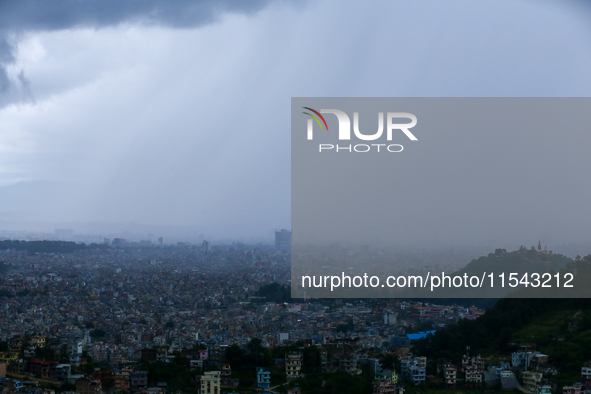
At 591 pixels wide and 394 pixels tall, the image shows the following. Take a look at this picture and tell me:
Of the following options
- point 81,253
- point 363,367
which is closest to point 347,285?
point 363,367

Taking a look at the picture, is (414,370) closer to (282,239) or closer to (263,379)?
(263,379)

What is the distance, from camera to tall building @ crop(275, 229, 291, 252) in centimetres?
1299

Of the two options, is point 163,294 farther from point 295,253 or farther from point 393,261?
point 393,261

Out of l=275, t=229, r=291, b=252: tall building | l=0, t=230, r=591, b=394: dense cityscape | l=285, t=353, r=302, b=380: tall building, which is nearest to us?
l=0, t=230, r=591, b=394: dense cityscape

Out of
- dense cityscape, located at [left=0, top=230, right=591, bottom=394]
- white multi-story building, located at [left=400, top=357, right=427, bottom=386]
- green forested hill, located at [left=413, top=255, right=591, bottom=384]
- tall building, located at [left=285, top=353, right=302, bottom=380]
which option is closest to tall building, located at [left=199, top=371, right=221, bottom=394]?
dense cityscape, located at [left=0, top=230, right=591, bottom=394]

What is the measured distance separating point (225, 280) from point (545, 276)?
5.60 metres

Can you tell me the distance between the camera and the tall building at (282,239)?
13.0 m

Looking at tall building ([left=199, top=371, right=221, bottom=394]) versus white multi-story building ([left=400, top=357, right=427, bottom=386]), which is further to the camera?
white multi-story building ([left=400, top=357, right=427, bottom=386])

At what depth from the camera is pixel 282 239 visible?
1310 centimetres

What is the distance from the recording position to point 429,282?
7527 mm

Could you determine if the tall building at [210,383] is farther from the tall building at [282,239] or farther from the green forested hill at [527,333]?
the tall building at [282,239]

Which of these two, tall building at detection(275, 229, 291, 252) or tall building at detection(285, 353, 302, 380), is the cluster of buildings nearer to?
tall building at detection(285, 353, 302, 380)

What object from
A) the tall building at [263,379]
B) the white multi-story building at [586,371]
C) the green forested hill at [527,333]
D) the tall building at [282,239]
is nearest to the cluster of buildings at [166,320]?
the tall building at [263,379]

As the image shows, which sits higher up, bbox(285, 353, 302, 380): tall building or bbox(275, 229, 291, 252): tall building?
bbox(275, 229, 291, 252): tall building
